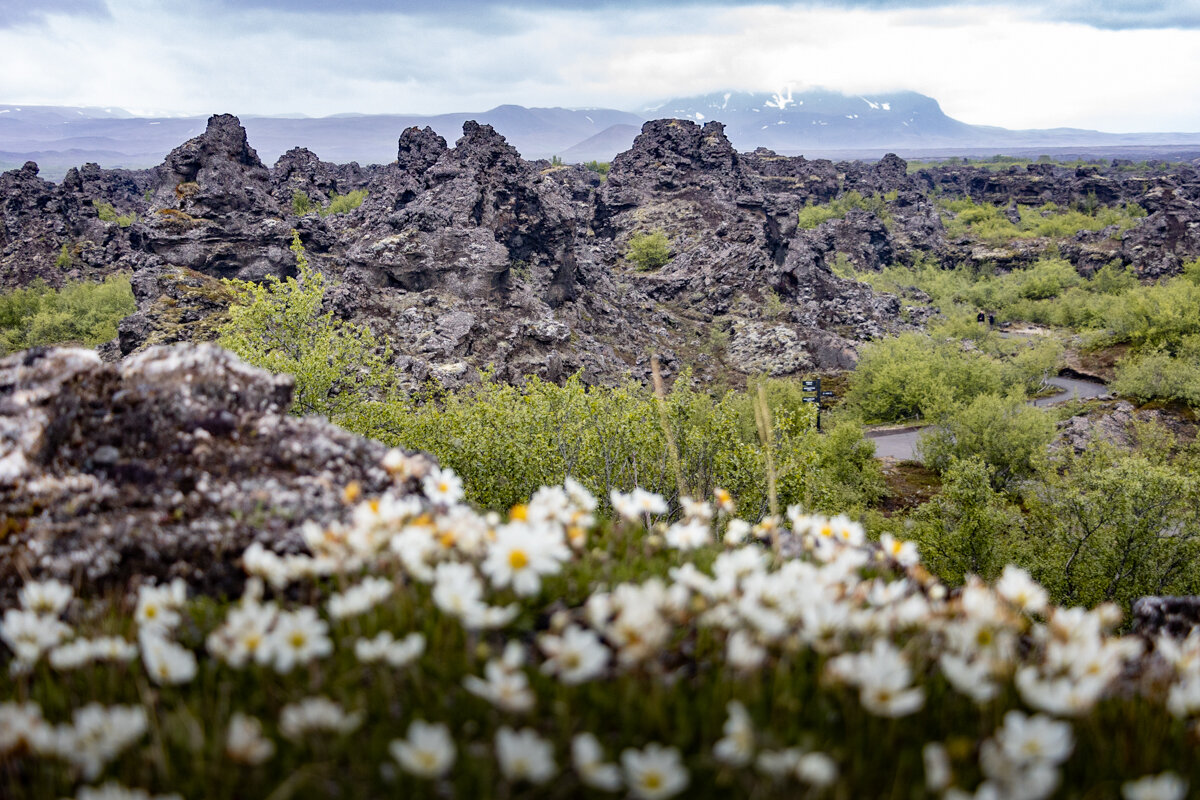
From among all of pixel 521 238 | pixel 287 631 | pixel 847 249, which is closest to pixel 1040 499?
pixel 287 631

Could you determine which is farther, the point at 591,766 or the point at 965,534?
the point at 965,534

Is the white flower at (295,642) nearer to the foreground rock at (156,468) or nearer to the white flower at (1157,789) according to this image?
the foreground rock at (156,468)

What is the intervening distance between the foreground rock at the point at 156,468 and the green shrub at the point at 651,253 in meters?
90.4

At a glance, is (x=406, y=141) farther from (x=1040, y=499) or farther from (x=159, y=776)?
(x=159, y=776)

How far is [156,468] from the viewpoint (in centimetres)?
485

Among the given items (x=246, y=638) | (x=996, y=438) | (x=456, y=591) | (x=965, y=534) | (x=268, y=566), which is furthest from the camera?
(x=996, y=438)

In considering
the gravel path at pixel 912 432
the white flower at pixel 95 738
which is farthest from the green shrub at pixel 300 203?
the white flower at pixel 95 738

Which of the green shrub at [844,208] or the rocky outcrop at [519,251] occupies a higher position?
the green shrub at [844,208]

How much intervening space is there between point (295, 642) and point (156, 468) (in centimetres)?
295

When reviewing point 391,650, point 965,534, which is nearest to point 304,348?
point 391,650

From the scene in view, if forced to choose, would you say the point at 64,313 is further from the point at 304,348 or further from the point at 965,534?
the point at 965,534

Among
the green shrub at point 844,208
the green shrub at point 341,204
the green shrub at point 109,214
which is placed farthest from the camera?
the green shrub at point 844,208

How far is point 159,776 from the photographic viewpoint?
7.90 feet

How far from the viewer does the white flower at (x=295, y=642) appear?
8.72 feet
